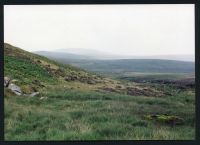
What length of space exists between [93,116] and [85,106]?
9.6 inches

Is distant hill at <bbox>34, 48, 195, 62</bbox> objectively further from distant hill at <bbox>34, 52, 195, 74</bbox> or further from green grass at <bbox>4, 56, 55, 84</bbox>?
green grass at <bbox>4, 56, 55, 84</bbox>

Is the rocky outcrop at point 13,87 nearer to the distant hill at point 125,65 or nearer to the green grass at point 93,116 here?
the green grass at point 93,116

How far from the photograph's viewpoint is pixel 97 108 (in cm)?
915

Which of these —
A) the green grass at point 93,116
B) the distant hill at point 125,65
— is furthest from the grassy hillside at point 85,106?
the distant hill at point 125,65

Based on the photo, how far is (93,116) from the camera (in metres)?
9.04

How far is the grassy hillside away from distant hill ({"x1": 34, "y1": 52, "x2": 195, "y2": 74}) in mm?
117

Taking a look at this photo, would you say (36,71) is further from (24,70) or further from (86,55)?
(86,55)

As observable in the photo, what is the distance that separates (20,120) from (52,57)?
111 cm


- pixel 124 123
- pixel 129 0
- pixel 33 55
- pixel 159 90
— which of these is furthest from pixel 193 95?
pixel 33 55

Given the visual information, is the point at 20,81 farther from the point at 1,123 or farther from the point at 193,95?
the point at 193,95

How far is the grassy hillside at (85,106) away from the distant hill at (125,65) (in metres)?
0.12

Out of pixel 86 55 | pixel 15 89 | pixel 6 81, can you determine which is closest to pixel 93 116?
pixel 86 55

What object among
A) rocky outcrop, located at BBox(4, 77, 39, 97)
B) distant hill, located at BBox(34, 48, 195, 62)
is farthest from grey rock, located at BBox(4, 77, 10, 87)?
distant hill, located at BBox(34, 48, 195, 62)

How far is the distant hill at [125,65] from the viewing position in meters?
9.30
